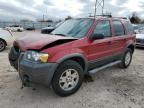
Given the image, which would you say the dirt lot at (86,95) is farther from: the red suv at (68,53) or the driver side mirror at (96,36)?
the driver side mirror at (96,36)

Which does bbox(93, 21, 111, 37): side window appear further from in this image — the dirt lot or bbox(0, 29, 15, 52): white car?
bbox(0, 29, 15, 52): white car

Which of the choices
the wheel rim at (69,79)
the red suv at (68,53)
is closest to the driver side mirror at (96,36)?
the red suv at (68,53)

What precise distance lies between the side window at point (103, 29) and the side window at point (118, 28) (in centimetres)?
34

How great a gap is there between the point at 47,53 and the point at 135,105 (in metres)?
2.07

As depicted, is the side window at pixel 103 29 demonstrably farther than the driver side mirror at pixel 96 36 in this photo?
Yes

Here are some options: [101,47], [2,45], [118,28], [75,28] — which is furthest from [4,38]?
[101,47]

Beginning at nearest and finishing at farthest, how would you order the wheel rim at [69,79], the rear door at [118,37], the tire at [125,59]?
the wheel rim at [69,79] → the rear door at [118,37] → the tire at [125,59]

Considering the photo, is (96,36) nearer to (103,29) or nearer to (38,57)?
(103,29)

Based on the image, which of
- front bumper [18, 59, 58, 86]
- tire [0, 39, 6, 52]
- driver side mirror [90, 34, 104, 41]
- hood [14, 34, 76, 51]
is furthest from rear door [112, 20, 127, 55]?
tire [0, 39, 6, 52]

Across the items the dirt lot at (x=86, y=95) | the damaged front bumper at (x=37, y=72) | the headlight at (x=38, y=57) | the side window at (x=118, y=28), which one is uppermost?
the side window at (x=118, y=28)

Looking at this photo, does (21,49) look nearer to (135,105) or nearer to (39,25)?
(135,105)

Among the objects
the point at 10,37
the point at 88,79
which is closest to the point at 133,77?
the point at 88,79

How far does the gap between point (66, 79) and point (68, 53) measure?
59 cm

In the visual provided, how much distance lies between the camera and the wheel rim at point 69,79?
396 centimetres
